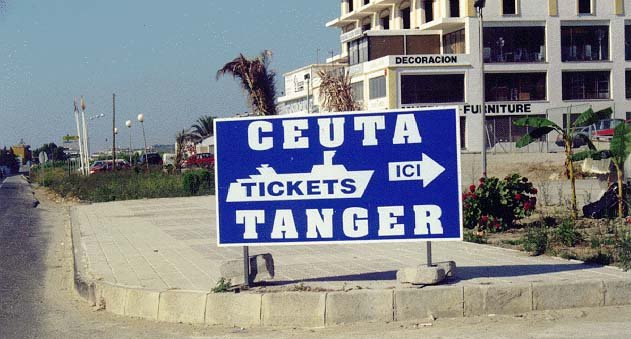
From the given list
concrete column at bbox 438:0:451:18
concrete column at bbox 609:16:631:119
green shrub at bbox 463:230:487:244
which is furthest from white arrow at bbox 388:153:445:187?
concrete column at bbox 438:0:451:18

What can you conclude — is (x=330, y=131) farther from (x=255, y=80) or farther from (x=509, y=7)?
(x=509, y=7)

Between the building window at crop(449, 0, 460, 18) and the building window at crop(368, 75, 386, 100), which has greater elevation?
the building window at crop(449, 0, 460, 18)

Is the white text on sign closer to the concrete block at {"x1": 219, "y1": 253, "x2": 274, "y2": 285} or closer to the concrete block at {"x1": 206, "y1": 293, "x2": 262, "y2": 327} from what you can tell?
the concrete block at {"x1": 219, "y1": 253, "x2": 274, "y2": 285}

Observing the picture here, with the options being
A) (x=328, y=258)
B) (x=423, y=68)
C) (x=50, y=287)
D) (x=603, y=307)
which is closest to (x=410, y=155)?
(x=603, y=307)

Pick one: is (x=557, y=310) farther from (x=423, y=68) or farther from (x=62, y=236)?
(x=423, y=68)

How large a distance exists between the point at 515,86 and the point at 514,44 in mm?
3027

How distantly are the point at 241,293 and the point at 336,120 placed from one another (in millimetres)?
2054

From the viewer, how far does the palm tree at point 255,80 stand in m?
34.6

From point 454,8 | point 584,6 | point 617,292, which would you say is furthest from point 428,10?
point 617,292

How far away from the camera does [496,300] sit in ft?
28.1

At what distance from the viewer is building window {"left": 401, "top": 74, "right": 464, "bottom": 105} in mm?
62062

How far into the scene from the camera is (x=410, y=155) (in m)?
9.17

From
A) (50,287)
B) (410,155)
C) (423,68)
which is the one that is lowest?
(50,287)

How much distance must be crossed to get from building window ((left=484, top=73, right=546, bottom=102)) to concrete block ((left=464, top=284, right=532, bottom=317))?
181 ft
